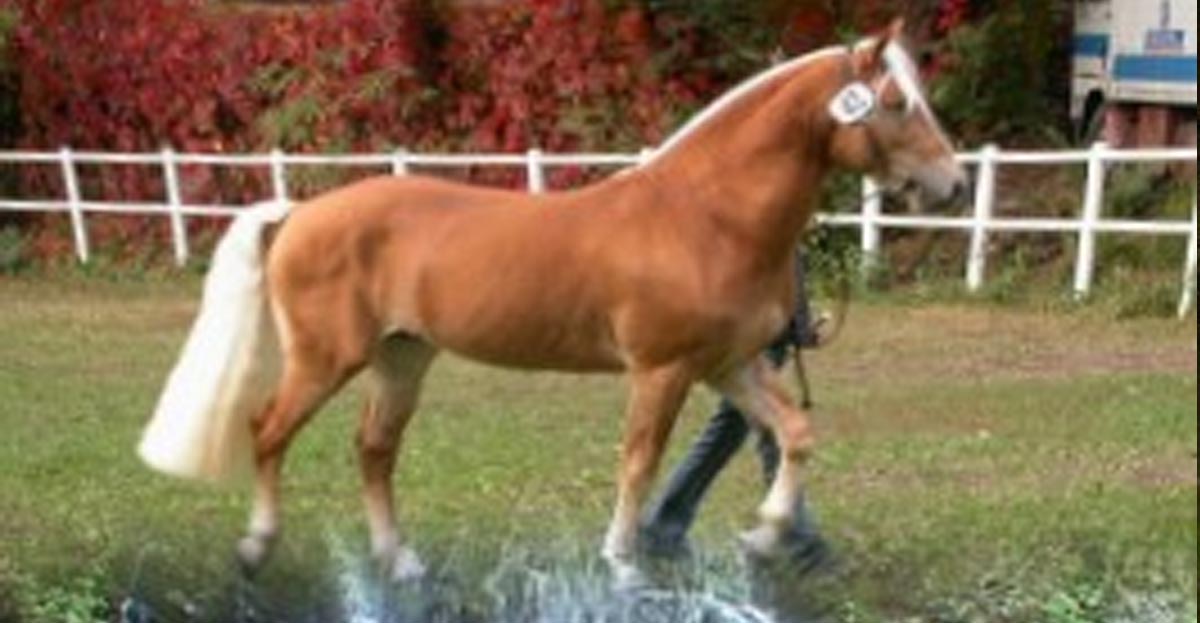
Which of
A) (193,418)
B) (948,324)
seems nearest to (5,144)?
(948,324)

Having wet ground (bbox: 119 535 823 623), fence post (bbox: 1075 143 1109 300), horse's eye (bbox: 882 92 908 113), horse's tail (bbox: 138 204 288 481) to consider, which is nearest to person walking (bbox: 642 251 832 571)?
wet ground (bbox: 119 535 823 623)

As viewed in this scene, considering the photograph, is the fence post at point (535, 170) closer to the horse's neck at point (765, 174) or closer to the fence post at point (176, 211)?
the fence post at point (176, 211)

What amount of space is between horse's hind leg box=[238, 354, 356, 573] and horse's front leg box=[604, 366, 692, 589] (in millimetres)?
835

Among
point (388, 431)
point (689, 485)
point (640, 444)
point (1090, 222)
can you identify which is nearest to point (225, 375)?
point (388, 431)

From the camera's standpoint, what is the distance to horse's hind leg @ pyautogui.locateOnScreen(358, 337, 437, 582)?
23.1 ft

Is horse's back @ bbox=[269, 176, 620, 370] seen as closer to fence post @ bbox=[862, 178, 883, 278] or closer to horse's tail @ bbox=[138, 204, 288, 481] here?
horse's tail @ bbox=[138, 204, 288, 481]

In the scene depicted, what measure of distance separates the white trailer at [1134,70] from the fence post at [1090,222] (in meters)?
2.31

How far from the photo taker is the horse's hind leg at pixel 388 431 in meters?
7.05

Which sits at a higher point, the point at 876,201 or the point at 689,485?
the point at 689,485

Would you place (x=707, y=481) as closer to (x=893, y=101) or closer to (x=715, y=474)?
(x=715, y=474)

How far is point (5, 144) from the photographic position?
24.7 m

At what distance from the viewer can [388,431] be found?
7137 millimetres

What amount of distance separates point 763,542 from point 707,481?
95 cm

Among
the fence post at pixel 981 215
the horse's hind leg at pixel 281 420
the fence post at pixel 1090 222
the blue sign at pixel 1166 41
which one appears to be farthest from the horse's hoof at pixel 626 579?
the blue sign at pixel 1166 41
